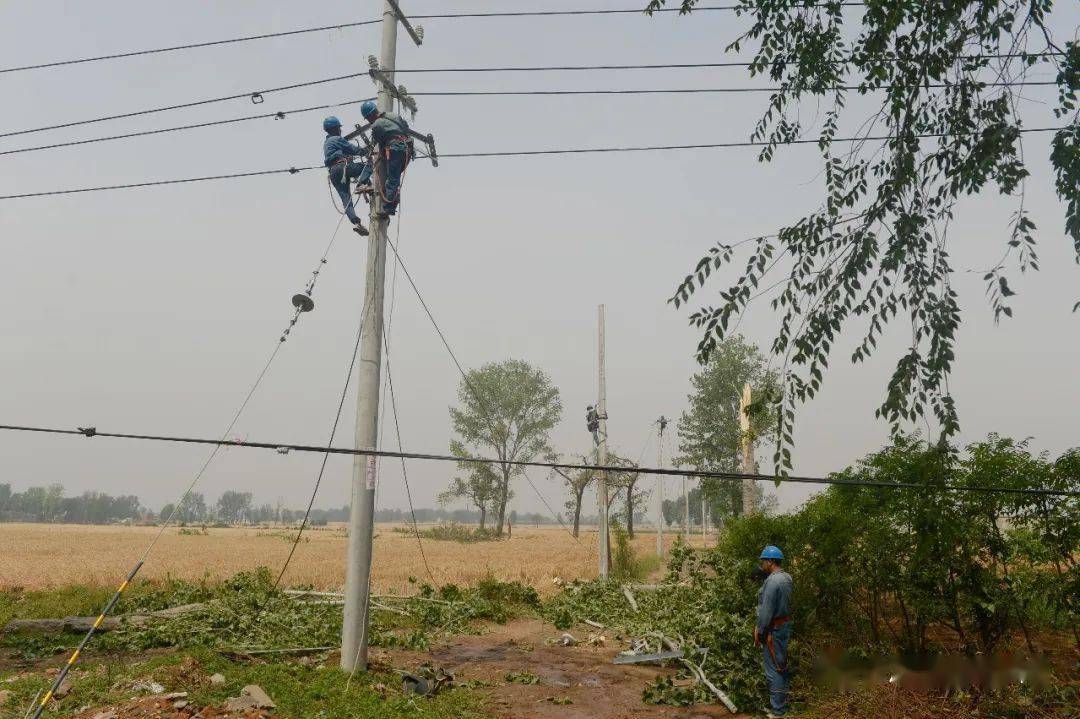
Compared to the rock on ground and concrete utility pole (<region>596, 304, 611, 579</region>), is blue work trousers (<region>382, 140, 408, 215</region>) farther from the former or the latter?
concrete utility pole (<region>596, 304, 611, 579</region>)

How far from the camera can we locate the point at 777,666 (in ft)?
26.0

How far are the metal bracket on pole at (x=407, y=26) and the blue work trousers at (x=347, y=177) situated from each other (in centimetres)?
218

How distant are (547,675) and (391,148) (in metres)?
7.77

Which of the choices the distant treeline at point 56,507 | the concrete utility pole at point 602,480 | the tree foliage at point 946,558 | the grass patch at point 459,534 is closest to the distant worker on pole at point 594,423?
the concrete utility pole at point 602,480

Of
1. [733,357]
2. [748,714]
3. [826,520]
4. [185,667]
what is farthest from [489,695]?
[733,357]

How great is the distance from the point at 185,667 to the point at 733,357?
41.4 meters

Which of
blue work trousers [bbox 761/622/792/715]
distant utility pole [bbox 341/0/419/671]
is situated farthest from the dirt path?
distant utility pole [bbox 341/0/419/671]

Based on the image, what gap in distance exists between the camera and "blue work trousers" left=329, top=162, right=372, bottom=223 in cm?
978

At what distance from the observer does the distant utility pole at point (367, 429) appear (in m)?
8.76

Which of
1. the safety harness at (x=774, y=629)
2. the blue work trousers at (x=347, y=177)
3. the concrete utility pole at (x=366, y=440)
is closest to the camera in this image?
the safety harness at (x=774, y=629)

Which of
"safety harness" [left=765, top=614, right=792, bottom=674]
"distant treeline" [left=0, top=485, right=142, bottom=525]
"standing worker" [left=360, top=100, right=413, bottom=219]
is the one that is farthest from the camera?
"distant treeline" [left=0, top=485, right=142, bottom=525]

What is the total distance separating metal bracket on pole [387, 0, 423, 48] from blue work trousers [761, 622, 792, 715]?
958cm

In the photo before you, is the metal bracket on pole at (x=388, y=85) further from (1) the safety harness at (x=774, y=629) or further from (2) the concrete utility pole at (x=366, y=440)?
(1) the safety harness at (x=774, y=629)

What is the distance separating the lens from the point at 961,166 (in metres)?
4.61
